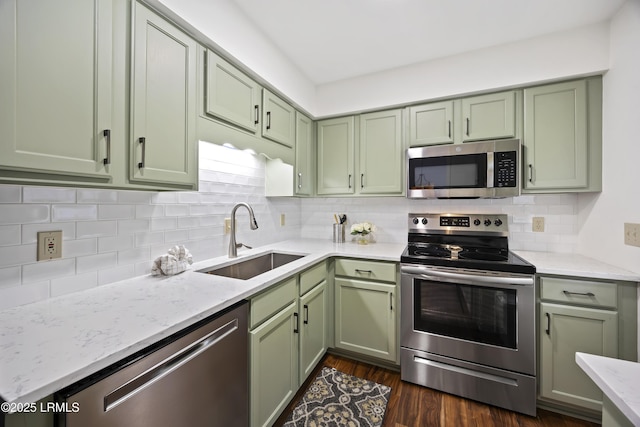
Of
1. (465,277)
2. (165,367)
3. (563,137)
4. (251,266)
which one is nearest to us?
(165,367)

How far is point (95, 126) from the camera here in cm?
94

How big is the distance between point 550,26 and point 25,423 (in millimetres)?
3113

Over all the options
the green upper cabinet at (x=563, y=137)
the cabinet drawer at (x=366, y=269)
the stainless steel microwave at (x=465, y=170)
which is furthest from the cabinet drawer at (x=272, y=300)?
the green upper cabinet at (x=563, y=137)

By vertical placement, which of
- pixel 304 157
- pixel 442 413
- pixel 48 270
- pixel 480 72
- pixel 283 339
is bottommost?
pixel 442 413

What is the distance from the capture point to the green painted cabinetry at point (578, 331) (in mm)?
1482

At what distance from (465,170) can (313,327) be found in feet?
5.54

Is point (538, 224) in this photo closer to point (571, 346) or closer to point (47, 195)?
point (571, 346)

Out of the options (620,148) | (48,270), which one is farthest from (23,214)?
(620,148)

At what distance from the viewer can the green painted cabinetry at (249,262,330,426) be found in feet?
4.20

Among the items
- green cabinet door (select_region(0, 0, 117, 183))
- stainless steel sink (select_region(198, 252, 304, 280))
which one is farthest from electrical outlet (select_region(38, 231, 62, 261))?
stainless steel sink (select_region(198, 252, 304, 280))

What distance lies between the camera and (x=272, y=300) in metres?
1.39

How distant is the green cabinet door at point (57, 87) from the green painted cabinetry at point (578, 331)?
7.99ft

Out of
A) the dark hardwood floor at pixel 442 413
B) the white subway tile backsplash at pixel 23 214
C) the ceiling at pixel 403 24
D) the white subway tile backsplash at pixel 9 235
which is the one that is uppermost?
the ceiling at pixel 403 24

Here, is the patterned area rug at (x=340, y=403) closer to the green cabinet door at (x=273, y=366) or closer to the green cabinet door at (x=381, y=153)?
the green cabinet door at (x=273, y=366)
